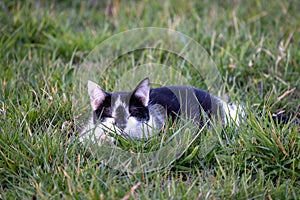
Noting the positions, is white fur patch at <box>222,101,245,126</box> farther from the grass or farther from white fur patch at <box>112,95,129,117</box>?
white fur patch at <box>112,95,129,117</box>

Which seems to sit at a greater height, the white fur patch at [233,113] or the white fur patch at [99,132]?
the white fur patch at [233,113]

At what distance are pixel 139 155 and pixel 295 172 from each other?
2.65 feet

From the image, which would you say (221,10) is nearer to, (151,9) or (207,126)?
(151,9)

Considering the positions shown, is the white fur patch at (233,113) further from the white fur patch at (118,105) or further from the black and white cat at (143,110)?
the white fur patch at (118,105)

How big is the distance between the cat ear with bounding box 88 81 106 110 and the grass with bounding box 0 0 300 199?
0.60 feet

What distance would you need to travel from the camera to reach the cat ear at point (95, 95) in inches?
114

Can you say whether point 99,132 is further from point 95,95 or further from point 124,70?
point 124,70

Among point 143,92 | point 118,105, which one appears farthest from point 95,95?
point 143,92

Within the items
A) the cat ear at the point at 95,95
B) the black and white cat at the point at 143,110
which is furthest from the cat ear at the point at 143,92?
the cat ear at the point at 95,95

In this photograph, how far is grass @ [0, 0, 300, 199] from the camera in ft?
8.18

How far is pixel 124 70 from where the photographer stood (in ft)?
12.3

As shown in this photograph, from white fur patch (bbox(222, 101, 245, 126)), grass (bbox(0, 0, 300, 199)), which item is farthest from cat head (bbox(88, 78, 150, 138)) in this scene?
white fur patch (bbox(222, 101, 245, 126))

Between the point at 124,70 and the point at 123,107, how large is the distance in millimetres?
905

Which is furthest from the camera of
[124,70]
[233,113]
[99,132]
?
[124,70]
